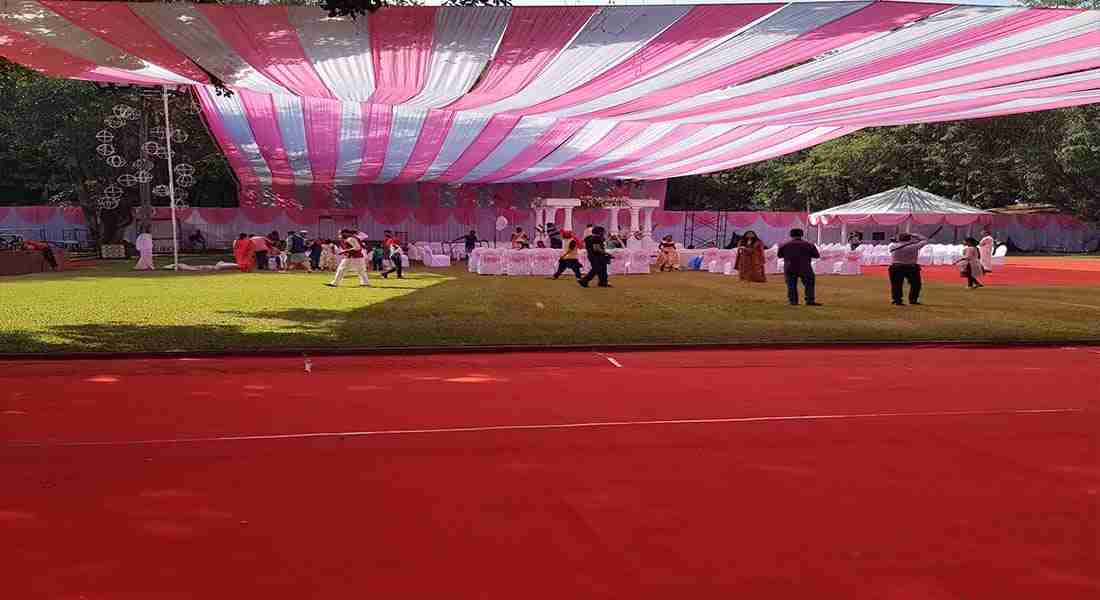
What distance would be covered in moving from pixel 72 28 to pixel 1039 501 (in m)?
8.50

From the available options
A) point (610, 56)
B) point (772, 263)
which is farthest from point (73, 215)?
point (610, 56)

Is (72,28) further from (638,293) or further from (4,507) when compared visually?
(638,293)

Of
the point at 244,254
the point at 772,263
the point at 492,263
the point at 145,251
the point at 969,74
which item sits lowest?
the point at 772,263

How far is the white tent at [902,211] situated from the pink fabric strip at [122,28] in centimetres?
2319

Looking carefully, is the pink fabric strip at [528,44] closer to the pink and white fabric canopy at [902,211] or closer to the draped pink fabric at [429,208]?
the draped pink fabric at [429,208]

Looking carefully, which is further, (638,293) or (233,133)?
(233,133)

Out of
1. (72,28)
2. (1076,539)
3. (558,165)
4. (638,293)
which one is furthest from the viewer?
(558,165)

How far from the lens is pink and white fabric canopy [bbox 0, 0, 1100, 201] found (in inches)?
290

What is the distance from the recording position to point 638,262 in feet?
64.6

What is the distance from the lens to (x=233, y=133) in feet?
56.1

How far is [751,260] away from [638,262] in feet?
14.4

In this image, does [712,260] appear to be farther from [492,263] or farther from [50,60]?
[50,60]

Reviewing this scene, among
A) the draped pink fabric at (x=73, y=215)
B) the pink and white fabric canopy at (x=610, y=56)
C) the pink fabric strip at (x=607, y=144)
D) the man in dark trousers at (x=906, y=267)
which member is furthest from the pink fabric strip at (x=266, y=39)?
the draped pink fabric at (x=73, y=215)

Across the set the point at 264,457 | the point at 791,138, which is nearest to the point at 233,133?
the point at 791,138
